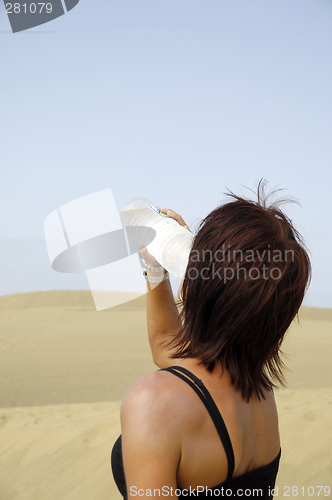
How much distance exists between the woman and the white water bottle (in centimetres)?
25

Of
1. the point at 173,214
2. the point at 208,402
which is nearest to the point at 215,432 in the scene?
the point at 208,402

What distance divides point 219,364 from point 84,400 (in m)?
9.86

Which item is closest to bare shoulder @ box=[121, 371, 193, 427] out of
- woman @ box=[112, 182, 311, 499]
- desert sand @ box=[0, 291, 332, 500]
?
woman @ box=[112, 182, 311, 499]

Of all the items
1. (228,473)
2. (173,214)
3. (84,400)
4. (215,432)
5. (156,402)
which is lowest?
(84,400)

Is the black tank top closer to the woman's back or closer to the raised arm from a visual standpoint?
the woman's back

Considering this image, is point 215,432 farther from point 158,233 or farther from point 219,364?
point 158,233

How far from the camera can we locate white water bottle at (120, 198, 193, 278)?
1.28 m

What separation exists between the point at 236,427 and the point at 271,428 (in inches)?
10.2

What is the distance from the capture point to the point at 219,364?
101 cm

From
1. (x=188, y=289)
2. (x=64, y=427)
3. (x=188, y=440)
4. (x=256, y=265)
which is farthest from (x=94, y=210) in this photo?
(x=64, y=427)

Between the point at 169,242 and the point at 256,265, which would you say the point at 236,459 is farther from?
the point at 169,242

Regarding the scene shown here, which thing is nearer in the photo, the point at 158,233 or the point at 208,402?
the point at 208,402

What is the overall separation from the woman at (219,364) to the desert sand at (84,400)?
0.31 metres

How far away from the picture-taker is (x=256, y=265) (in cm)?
91
